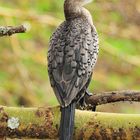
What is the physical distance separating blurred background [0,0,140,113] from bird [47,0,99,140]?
267cm

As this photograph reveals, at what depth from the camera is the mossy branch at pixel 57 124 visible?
2.98 metres

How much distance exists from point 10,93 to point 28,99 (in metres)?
0.25

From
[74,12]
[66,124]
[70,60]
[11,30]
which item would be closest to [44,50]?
[74,12]

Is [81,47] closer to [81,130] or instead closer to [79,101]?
[79,101]

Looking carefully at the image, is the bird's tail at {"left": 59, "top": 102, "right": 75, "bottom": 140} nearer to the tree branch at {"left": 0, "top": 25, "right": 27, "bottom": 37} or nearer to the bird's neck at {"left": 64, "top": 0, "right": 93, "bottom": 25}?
the tree branch at {"left": 0, "top": 25, "right": 27, "bottom": 37}

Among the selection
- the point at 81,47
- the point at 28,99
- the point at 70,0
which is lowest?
the point at 28,99

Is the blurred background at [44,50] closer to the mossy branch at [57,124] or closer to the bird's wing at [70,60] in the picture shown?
the bird's wing at [70,60]

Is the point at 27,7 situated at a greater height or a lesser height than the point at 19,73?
greater

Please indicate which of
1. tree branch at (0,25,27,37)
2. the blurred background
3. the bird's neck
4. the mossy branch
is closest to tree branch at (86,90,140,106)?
the mossy branch

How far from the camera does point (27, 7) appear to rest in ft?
21.9

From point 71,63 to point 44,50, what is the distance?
12.9 ft

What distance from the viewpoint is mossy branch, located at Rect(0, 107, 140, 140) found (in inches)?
117

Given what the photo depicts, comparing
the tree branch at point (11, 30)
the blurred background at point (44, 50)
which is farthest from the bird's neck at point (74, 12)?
the blurred background at point (44, 50)

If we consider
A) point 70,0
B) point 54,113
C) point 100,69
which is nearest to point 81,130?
point 54,113
